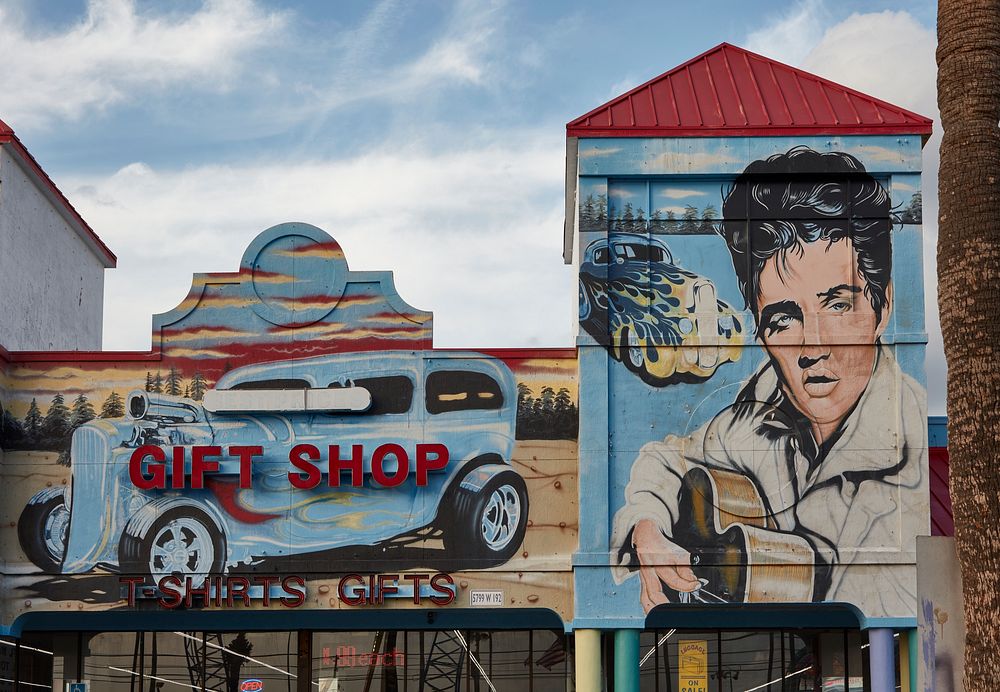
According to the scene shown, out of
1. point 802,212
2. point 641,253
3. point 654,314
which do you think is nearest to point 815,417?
point 654,314

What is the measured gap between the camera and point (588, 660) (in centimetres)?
2209

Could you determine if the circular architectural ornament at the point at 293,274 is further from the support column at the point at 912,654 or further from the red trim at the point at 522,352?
the support column at the point at 912,654

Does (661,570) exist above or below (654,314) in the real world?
below

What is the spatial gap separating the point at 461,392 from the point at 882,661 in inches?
312

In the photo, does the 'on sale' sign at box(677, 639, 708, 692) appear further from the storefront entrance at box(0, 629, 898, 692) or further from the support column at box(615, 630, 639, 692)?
the support column at box(615, 630, 639, 692)

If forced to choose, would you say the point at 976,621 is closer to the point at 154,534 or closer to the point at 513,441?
the point at 513,441

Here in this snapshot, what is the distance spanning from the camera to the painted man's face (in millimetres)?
22609

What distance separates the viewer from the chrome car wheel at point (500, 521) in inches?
894

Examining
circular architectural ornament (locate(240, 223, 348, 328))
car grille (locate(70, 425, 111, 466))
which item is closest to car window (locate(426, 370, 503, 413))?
circular architectural ornament (locate(240, 223, 348, 328))

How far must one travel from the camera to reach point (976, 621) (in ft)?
46.2

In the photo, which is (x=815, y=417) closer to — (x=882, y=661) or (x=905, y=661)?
(x=882, y=661)

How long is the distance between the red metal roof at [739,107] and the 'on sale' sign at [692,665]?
917 centimetres

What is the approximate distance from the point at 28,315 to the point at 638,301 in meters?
11.7

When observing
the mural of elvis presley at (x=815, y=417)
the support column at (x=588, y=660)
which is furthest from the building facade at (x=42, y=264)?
the mural of elvis presley at (x=815, y=417)
